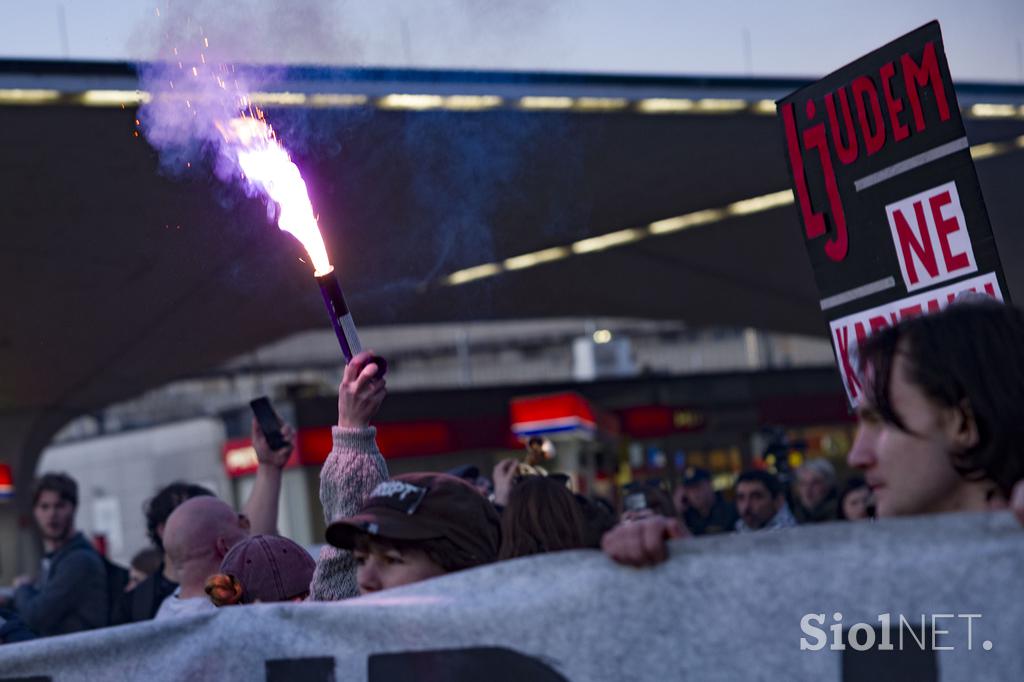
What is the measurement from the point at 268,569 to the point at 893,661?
202 cm

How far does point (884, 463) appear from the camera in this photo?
2.41 m

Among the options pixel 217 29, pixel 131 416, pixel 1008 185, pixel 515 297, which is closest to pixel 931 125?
pixel 217 29

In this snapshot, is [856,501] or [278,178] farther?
[856,501]

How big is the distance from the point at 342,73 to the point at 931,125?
7.26 meters

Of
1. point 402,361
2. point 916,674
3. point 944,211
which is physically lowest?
point 916,674

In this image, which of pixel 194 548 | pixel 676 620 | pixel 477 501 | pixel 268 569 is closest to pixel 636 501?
pixel 194 548

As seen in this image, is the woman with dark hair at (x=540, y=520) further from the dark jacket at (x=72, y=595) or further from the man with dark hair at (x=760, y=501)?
the man with dark hair at (x=760, y=501)

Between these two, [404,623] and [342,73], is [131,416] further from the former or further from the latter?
[404,623]

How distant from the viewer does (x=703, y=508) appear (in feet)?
35.5

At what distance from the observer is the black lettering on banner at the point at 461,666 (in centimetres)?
254

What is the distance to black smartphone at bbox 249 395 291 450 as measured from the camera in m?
4.87

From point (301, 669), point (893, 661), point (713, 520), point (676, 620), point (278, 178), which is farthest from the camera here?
point (713, 520)

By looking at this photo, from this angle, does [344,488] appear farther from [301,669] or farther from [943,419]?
[943,419]

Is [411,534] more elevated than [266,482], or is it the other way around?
[266,482]
